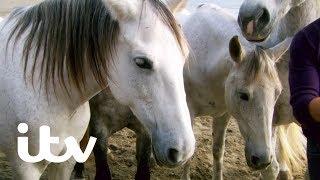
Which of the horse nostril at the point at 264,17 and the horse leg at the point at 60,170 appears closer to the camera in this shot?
the horse leg at the point at 60,170

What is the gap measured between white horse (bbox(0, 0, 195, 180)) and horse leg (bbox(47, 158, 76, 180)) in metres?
0.17

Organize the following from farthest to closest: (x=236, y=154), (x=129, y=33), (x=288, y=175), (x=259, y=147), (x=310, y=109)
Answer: (x=236, y=154)
(x=288, y=175)
(x=259, y=147)
(x=129, y=33)
(x=310, y=109)

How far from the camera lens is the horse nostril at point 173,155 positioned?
6.78 ft

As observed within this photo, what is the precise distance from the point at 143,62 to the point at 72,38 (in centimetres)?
43

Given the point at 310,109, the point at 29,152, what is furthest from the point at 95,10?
the point at 310,109

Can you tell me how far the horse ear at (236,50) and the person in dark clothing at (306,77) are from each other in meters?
1.22

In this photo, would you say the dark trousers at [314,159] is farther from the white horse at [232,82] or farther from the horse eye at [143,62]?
the white horse at [232,82]

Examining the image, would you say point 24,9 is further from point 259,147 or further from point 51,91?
point 259,147

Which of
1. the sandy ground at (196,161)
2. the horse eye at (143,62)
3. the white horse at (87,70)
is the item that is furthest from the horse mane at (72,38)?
the sandy ground at (196,161)

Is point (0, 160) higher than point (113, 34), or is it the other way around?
point (113, 34)

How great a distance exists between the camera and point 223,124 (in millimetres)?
4227

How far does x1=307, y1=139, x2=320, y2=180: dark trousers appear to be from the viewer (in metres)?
2.07

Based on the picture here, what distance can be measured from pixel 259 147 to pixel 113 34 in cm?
142

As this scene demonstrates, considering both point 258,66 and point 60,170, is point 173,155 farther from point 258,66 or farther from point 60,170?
point 258,66
